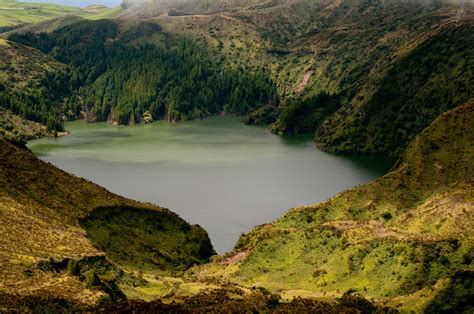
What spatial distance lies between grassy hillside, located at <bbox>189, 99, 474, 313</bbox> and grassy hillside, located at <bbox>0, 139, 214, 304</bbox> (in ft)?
38.7

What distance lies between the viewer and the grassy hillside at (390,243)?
83000 mm

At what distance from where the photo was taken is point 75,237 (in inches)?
3920

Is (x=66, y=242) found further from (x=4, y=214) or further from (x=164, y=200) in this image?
(x=164, y=200)

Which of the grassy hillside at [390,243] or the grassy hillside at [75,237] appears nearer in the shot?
the grassy hillside at [75,237]

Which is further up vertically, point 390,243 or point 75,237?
point 390,243

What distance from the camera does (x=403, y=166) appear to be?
155875mm

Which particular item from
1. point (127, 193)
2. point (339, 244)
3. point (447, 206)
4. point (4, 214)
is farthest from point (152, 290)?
point (127, 193)

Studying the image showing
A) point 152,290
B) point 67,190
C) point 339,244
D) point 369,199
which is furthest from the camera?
point 369,199

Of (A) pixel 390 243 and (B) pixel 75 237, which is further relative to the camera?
(B) pixel 75 237

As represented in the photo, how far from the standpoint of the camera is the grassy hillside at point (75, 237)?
7444 centimetres

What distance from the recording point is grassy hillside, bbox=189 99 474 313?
83.0m

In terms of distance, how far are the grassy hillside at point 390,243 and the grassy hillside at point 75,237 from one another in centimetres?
1181

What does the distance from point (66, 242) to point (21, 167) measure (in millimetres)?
36834

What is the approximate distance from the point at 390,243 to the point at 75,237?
47.6m
